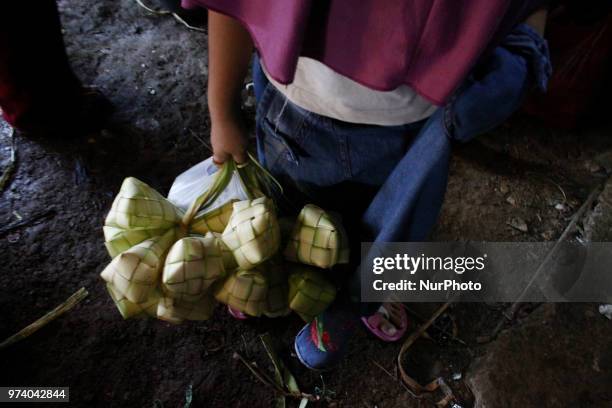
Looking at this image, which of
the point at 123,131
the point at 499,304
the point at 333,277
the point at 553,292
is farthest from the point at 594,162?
the point at 123,131

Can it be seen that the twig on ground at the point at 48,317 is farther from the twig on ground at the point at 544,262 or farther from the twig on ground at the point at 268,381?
the twig on ground at the point at 544,262

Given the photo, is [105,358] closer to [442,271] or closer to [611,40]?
[442,271]

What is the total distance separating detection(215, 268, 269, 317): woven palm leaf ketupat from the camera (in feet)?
3.62

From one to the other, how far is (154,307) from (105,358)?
0.73 m

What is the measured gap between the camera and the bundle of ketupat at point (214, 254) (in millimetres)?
1033

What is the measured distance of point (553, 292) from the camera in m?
1.88

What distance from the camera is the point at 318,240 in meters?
1.12

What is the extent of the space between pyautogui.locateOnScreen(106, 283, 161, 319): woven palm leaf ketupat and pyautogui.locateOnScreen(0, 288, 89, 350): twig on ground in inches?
32.2

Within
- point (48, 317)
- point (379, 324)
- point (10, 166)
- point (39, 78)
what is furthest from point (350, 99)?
point (10, 166)

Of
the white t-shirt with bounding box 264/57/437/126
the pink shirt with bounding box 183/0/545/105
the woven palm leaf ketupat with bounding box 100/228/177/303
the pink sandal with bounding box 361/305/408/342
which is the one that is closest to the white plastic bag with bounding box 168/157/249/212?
the woven palm leaf ketupat with bounding box 100/228/177/303

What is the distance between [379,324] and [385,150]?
2.97 ft

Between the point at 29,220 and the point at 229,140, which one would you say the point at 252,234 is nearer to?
the point at 229,140

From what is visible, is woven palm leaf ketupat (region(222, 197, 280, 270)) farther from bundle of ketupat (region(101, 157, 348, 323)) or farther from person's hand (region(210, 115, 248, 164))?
person's hand (region(210, 115, 248, 164))

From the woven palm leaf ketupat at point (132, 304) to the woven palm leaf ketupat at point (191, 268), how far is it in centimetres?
4
